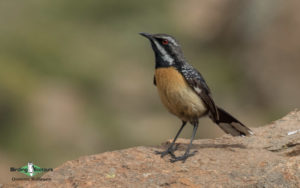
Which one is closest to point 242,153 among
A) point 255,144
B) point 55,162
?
point 255,144

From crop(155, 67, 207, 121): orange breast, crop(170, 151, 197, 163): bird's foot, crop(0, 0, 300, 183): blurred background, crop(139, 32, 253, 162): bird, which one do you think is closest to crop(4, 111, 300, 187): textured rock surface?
crop(170, 151, 197, 163): bird's foot

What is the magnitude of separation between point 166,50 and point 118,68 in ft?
36.9

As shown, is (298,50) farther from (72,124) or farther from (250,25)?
(72,124)

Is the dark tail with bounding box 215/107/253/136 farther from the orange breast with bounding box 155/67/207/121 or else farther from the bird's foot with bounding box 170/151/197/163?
the bird's foot with bounding box 170/151/197/163

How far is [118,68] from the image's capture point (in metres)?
19.7

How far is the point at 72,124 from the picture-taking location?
54.0 feet

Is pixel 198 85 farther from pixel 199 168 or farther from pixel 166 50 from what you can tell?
pixel 199 168

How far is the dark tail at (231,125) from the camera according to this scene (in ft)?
28.8

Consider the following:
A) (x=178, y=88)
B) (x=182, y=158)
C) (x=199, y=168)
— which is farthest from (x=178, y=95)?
(x=199, y=168)

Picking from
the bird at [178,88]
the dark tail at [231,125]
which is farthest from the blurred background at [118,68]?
the bird at [178,88]

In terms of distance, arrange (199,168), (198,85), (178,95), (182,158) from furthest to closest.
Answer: (198,85) < (178,95) < (182,158) < (199,168)

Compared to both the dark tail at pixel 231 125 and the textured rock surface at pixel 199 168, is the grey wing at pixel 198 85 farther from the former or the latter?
the textured rock surface at pixel 199 168

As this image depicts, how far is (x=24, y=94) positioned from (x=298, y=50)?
10175 millimetres

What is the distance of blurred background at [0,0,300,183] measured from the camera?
53.0 feet
